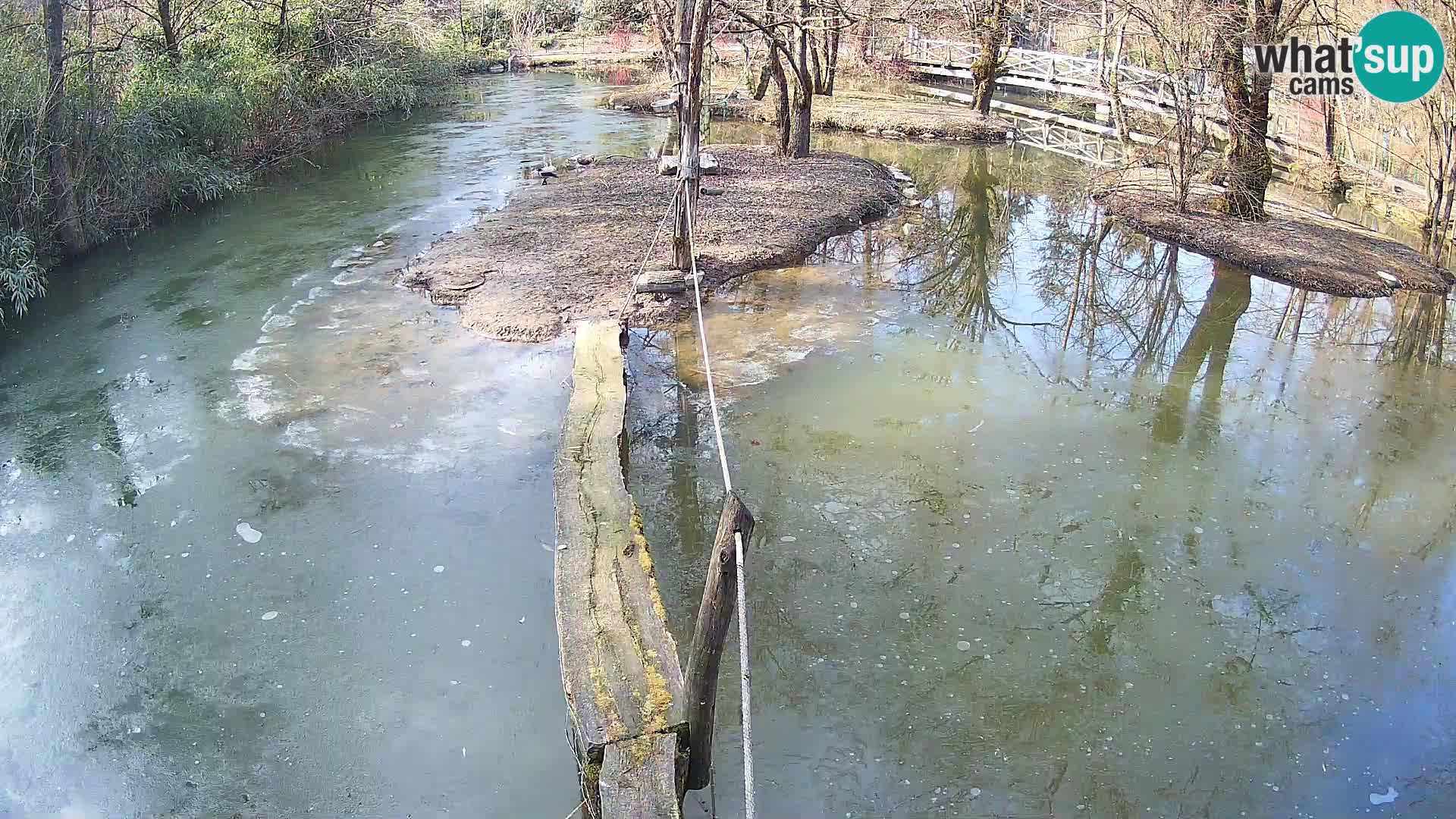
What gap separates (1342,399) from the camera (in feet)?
22.3

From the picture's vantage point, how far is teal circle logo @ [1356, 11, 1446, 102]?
30.8 feet

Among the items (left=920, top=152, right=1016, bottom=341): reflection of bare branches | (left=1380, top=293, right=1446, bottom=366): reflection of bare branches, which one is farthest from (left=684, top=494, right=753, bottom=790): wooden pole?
(left=1380, top=293, right=1446, bottom=366): reflection of bare branches

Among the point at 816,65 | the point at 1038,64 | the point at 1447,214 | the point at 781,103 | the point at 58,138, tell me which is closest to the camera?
the point at 58,138

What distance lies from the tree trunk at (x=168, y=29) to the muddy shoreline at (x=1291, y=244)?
13061mm

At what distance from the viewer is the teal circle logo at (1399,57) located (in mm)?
9391

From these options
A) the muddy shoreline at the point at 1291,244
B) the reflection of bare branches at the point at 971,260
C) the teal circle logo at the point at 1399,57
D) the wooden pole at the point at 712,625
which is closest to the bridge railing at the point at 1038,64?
the muddy shoreline at the point at 1291,244

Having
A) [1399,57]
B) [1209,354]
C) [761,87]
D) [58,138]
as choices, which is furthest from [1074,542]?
[761,87]

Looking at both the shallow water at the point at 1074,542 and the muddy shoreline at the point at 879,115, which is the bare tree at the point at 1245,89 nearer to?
the shallow water at the point at 1074,542

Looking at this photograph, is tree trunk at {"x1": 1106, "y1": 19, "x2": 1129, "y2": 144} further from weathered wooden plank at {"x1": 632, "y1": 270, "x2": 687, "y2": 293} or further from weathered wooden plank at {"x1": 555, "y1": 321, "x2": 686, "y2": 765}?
weathered wooden plank at {"x1": 555, "y1": 321, "x2": 686, "y2": 765}

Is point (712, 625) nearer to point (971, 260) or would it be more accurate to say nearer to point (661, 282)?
point (661, 282)

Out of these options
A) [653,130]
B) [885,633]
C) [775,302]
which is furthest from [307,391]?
[653,130]

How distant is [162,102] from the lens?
11859 millimetres

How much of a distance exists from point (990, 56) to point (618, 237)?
10760 mm

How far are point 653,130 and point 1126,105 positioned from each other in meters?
8.01
